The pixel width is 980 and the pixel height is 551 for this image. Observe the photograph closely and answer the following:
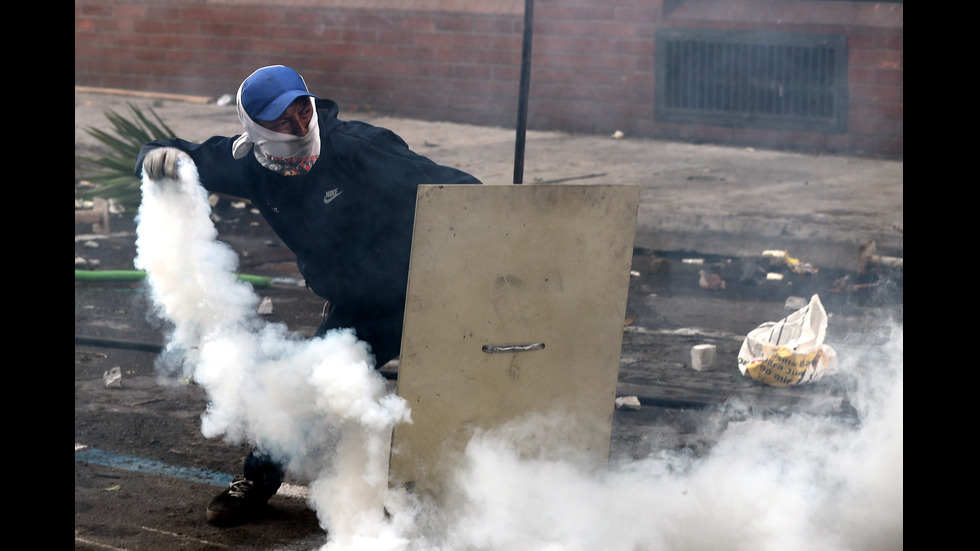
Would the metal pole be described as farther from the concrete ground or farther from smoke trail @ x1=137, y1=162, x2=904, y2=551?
smoke trail @ x1=137, y1=162, x2=904, y2=551

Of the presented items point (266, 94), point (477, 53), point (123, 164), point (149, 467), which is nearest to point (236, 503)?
point (149, 467)

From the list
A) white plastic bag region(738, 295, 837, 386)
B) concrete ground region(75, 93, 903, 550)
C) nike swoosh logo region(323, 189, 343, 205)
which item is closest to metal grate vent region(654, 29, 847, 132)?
concrete ground region(75, 93, 903, 550)

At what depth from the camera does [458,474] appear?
3057 millimetres

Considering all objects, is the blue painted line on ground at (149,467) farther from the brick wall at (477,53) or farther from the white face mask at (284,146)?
the brick wall at (477,53)

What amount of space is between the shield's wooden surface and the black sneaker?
28.5 inches

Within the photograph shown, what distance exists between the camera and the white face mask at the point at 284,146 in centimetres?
322

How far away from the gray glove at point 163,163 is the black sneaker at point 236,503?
3.65 ft

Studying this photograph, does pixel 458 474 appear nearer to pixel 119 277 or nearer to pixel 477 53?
pixel 119 277

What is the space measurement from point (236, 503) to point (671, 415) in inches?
78.0

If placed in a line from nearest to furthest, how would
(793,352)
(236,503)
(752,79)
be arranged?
A: (236,503) < (793,352) < (752,79)

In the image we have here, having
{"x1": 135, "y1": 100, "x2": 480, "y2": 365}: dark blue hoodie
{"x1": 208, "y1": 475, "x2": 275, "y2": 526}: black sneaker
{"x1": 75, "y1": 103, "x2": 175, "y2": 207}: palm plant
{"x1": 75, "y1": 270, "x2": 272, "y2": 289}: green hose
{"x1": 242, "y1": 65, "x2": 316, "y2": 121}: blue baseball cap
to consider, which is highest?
{"x1": 75, "y1": 103, "x2": 175, "y2": 207}: palm plant

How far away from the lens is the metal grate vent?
9.71 m
